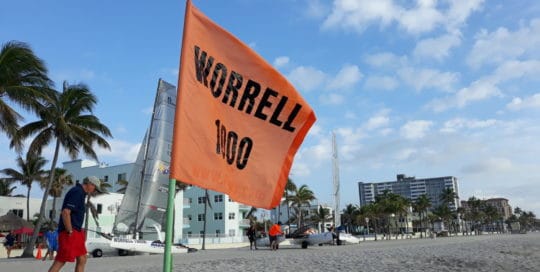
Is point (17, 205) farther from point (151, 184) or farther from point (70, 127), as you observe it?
point (151, 184)

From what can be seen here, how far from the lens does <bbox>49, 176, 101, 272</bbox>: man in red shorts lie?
21.7 ft

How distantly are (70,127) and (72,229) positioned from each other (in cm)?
2676

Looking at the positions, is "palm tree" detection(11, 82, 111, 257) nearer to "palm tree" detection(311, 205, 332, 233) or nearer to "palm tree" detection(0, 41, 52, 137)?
"palm tree" detection(0, 41, 52, 137)

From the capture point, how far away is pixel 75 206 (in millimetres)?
6824

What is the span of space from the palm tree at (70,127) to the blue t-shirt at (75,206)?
81.2ft

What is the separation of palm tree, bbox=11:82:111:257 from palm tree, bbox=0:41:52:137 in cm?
550

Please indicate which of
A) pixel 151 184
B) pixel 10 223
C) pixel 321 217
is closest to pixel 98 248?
pixel 151 184

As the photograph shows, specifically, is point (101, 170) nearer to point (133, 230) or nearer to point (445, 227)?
point (133, 230)

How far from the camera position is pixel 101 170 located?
68875 millimetres

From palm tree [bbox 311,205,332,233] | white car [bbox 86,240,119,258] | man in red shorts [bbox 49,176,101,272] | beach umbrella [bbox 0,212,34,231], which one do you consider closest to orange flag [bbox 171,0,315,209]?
man in red shorts [bbox 49,176,101,272]

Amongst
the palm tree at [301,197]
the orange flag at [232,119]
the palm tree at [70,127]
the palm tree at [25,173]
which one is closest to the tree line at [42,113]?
the palm tree at [70,127]

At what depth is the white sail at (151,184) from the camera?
27000 millimetres

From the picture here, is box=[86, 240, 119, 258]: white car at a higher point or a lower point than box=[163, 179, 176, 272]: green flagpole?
lower

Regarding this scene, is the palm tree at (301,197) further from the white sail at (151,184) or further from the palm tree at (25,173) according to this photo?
the white sail at (151,184)
